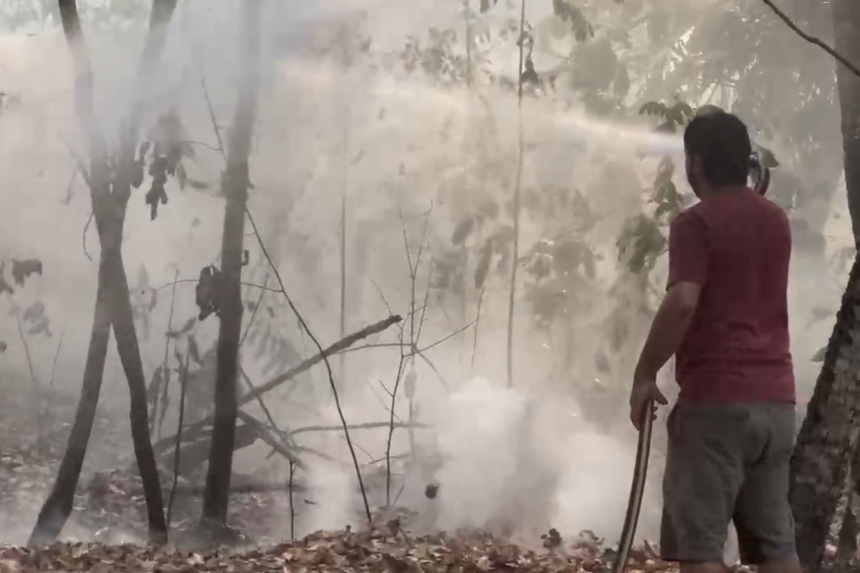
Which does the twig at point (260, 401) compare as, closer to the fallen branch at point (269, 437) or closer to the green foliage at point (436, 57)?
the fallen branch at point (269, 437)

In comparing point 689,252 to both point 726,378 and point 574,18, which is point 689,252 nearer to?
point 726,378

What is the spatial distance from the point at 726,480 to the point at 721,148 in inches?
23.4

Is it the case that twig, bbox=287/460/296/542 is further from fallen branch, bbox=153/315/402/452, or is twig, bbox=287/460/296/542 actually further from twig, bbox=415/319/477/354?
twig, bbox=415/319/477/354

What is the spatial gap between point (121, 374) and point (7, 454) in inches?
15.3

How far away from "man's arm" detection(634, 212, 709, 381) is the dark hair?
0.12 meters

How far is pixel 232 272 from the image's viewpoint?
2.30 m

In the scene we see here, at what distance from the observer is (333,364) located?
230 cm

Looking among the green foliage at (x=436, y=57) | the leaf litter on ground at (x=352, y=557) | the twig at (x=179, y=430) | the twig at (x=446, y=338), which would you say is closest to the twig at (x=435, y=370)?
the twig at (x=446, y=338)

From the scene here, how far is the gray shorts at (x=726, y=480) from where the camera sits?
1.46 meters

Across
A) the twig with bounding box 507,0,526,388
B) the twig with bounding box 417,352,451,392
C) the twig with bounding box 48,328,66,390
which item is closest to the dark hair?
the twig with bounding box 507,0,526,388

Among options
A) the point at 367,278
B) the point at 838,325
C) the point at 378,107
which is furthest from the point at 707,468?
the point at 378,107

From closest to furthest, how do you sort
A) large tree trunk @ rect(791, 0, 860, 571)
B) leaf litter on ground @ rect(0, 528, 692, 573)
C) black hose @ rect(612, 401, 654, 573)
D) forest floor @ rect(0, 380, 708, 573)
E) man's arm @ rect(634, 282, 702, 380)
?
man's arm @ rect(634, 282, 702, 380) < black hose @ rect(612, 401, 654, 573) < large tree trunk @ rect(791, 0, 860, 571) < leaf litter on ground @ rect(0, 528, 692, 573) < forest floor @ rect(0, 380, 708, 573)

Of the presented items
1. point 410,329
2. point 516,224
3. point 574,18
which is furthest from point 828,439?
point 574,18

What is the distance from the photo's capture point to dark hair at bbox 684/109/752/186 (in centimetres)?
154
